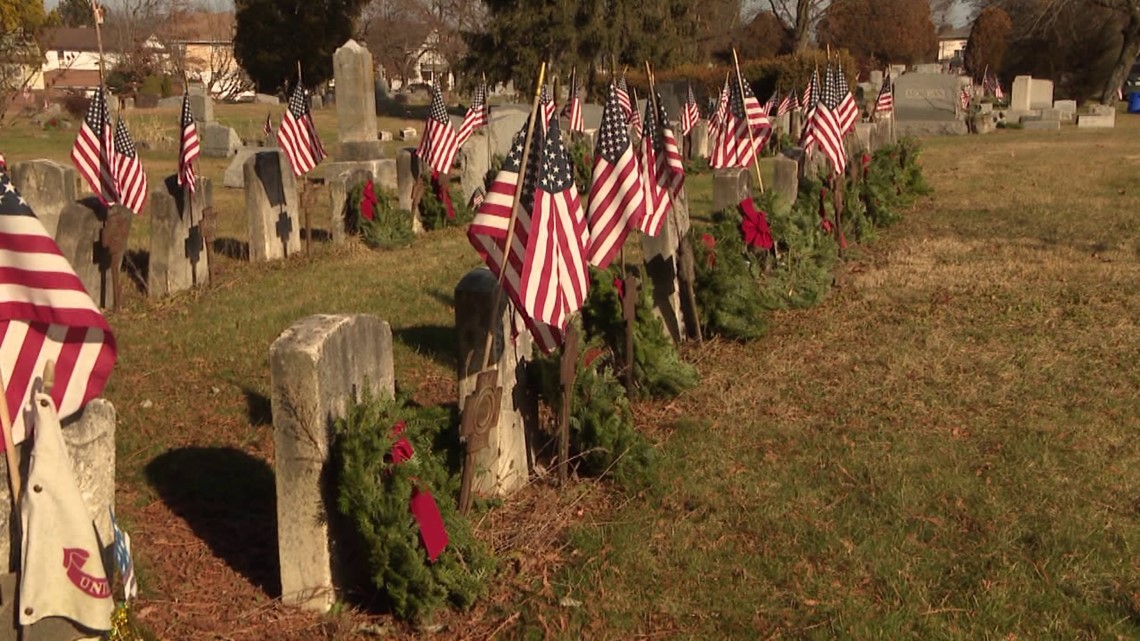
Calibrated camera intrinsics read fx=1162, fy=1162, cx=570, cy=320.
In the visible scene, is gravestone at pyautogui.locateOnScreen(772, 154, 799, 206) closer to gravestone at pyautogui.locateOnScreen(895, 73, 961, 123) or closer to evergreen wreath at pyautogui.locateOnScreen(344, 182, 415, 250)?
evergreen wreath at pyautogui.locateOnScreen(344, 182, 415, 250)

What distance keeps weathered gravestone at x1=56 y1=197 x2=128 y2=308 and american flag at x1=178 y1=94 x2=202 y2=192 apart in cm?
126

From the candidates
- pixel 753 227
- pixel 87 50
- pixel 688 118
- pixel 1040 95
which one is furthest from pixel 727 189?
pixel 87 50

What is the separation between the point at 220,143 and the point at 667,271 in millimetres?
19952

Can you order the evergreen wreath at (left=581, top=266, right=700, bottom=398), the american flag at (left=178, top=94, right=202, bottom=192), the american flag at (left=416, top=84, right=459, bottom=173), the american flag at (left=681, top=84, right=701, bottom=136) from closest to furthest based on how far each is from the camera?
1. the evergreen wreath at (left=581, top=266, right=700, bottom=398)
2. the american flag at (left=178, top=94, right=202, bottom=192)
3. the american flag at (left=416, top=84, right=459, bottom=173)
4. the american flag at (left=681, top=84, right=701, bottom=136)

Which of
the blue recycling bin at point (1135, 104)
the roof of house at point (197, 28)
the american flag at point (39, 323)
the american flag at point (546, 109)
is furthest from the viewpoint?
the roof of house at point (197, 28)

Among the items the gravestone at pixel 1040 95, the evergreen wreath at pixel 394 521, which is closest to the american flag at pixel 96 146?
the evergreen wreath at pixel 394 521

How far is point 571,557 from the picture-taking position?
5035 millimetres

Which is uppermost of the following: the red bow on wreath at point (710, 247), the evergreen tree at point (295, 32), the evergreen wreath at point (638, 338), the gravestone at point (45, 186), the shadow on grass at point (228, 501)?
the evergreen tree at point (295, 32)

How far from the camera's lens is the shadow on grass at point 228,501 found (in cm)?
501

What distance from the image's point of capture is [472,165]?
15.3 meters

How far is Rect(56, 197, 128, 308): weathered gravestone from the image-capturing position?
9117mm

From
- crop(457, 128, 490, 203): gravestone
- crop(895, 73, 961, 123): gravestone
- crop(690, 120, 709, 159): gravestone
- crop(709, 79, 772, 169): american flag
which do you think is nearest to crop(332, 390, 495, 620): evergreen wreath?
crop(709, 79, 772, 169): american flag

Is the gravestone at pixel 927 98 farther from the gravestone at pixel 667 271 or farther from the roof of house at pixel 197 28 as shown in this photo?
the roof of house at pixel 197 28

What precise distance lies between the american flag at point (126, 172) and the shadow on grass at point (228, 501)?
557 centimetres
